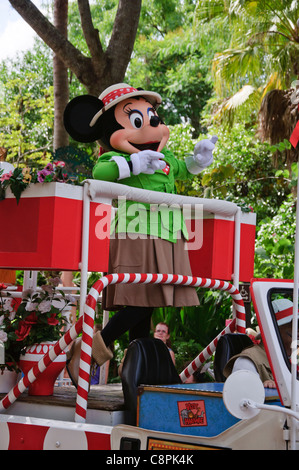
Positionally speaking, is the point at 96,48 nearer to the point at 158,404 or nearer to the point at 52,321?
the point at 52,321

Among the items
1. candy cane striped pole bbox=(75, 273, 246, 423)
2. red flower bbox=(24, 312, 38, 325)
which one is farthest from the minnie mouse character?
red flower bbox=(24, 312, 38, 325)

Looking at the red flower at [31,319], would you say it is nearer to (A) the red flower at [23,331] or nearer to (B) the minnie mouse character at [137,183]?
(A) the red flower at [23,331]

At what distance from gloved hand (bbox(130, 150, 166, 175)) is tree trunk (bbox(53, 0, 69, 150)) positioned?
500 cm

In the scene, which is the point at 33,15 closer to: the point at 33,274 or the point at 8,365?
the point at 33,274

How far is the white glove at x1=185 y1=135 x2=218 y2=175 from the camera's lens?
4.72 meters

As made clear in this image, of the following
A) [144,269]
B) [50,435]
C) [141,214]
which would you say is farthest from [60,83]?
[50,435]

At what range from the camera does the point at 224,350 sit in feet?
12.4

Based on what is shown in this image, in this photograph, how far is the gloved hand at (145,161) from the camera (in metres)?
4.26

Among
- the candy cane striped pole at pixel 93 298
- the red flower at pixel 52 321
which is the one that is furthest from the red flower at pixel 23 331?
the candy cane striped pole at pixel 93 298

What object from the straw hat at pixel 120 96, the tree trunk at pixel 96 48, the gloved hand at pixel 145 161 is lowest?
the gloved hand at pixel 145 161

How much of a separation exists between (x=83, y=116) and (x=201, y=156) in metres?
0.87

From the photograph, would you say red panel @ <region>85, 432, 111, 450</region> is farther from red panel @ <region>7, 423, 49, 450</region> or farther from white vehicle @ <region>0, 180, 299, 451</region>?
red panel @ <region>7, 423, 49, 450</region>

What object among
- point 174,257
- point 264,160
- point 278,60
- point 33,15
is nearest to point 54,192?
point 174,257
